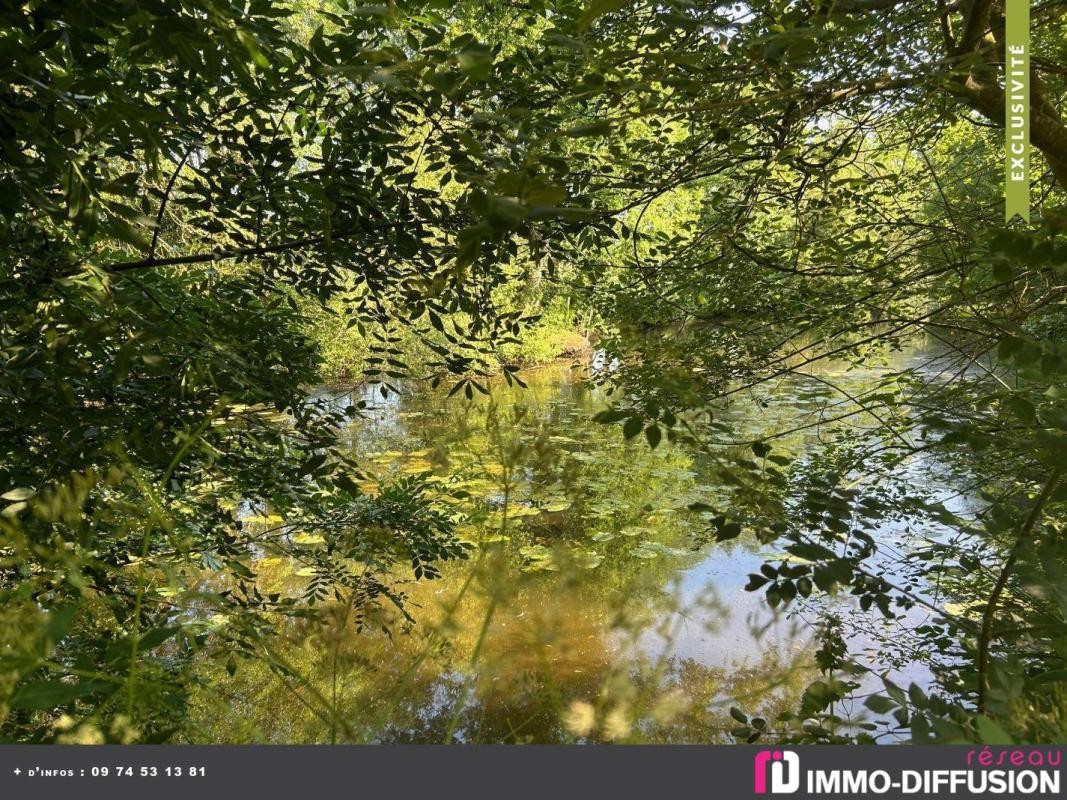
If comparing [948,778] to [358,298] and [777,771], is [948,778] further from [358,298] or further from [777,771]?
[358,298]

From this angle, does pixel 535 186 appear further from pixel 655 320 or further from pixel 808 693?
pixel 655 320

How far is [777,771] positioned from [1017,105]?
1.84m

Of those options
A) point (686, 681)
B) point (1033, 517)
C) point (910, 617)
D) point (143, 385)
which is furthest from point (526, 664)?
point (1033, 517)

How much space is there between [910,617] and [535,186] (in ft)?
19.1

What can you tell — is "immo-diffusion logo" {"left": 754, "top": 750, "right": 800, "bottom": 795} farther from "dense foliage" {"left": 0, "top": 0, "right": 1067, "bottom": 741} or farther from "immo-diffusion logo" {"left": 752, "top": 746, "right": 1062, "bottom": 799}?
"dense foliage" {"left": 0, "top": 0, "right": 1067, "bottom": 741}

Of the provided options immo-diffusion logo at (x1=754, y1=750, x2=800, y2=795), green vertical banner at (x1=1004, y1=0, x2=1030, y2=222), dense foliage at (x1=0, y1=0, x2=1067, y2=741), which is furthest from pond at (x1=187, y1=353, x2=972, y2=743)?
green vertical banner at (x1=1004, y1=0, x2=1030, y2=222)

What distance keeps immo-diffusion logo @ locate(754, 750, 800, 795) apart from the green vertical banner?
1.44m

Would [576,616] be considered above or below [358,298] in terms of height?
below

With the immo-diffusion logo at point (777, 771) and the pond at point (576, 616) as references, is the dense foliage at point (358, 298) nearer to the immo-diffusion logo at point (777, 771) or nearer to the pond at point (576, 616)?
the immo-diffusion logo at point (777, 771)

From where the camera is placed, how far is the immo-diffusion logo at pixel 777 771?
32.0 inches

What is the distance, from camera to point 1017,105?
5.61 ft

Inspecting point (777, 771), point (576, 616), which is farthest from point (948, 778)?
point (576, 616)

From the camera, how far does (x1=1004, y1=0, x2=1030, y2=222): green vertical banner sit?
5.13ft

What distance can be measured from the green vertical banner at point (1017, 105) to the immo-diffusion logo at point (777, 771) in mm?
1437
